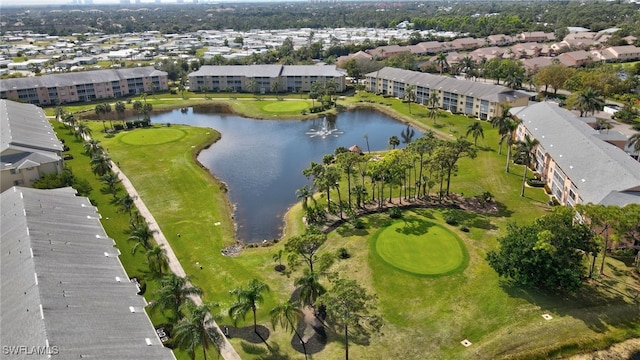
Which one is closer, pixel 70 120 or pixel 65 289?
pixel 65 289

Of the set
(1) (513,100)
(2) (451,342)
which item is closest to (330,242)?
(2) (451,342)

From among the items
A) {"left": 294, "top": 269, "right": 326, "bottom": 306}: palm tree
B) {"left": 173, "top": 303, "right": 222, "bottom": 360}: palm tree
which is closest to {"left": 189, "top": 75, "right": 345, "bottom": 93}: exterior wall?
{"left": 294, "top": 269, "right": 326, "bottom": 306}: palm tree

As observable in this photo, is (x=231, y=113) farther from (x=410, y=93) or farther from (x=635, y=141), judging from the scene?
(x=635, y=141)

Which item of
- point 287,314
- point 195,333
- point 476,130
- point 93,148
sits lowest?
point 287,314

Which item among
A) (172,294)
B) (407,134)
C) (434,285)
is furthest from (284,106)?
(172,294)

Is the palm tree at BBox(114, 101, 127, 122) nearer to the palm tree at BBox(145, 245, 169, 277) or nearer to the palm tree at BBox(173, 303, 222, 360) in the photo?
the palm tree at BBox(145, 245, 169, 277)
